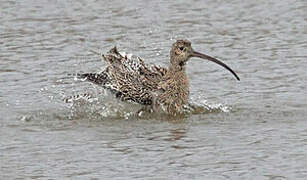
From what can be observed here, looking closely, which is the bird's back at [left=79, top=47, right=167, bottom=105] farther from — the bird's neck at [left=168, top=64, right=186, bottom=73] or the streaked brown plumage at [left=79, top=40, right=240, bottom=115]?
the bird's neck at [left=168, top=64, right=186, bottom=73]

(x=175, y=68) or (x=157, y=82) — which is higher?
(x=175, y=68)

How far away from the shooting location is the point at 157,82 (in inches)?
451

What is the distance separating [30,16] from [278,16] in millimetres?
3907

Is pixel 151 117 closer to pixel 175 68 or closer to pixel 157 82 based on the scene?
pixel 157 82

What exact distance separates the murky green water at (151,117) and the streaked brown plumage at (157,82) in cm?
22

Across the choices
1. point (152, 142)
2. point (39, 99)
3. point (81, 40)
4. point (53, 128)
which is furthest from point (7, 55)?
point (152, 142)

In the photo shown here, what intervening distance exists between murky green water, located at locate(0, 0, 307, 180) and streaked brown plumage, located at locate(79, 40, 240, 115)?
0.71 ft

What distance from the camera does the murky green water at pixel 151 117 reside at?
29.2ft

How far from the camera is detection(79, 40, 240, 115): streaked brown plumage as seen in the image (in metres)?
11.3

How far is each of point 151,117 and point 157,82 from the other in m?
0.49

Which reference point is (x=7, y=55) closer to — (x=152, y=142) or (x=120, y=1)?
(x=120, y=1)

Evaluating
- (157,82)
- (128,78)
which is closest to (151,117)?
A: (157,82)

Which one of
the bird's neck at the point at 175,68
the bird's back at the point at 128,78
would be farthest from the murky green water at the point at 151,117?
the bird's neck at the point at 175,68

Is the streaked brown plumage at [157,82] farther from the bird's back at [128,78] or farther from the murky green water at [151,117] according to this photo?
the murky green water at [151,117]
